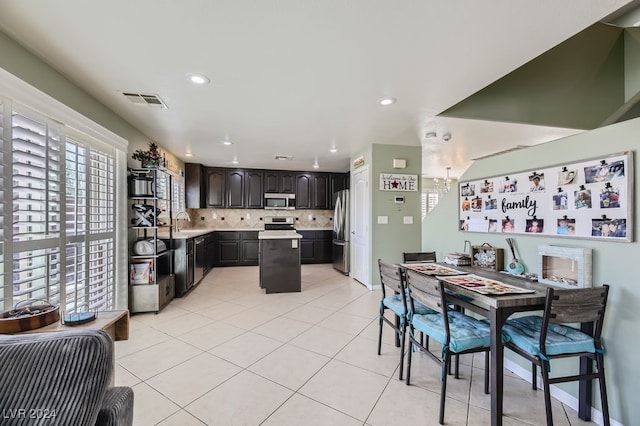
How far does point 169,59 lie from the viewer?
2035mm

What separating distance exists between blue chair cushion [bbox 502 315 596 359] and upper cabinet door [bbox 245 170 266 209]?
5.78 metres

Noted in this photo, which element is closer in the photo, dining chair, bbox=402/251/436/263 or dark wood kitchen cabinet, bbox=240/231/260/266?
dining chair, bbox=402/251/436/263

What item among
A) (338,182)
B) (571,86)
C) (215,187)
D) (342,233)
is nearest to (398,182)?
(342,233)

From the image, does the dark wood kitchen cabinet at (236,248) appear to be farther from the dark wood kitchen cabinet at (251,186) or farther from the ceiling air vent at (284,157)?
the ceiling air vent at (284,157)

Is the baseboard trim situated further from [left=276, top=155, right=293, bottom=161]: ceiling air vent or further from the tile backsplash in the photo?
the tile backsplash

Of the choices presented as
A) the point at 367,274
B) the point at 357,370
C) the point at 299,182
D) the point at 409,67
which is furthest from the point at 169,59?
the point at 299,182

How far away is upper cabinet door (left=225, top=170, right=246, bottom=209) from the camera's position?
261 inches

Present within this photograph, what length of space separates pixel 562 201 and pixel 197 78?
118 inches

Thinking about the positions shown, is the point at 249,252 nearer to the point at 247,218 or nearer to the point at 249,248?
the point at 249,248

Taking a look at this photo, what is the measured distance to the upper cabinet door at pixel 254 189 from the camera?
6.70 metres

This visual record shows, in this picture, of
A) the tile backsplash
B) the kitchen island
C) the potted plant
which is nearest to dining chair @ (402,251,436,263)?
the kitchen island

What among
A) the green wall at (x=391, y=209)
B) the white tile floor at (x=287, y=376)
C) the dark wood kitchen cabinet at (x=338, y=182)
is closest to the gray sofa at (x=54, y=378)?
the white tile floor at (x=287, y=376)

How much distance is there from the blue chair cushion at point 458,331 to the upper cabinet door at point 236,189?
5.48 metres

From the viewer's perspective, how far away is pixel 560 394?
185 cm
